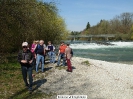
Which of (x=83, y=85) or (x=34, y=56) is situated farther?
(x=34, y=56)

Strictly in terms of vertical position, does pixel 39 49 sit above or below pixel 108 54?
above

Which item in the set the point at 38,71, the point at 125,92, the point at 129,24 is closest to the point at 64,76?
the point at 38,71

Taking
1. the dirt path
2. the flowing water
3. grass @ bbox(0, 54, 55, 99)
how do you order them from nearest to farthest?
grass @ bbox(0, 54, 55, 99), the dirt path, the flowing water

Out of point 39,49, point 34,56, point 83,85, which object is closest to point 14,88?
point 83,85

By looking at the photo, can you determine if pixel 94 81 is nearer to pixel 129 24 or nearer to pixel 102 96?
pixel 102 96

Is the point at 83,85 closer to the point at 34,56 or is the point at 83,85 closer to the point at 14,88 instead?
the point at 14,88

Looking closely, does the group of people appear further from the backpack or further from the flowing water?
the flowing water

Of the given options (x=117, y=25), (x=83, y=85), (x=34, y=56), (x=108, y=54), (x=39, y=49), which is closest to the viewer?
(x=83, y=85)

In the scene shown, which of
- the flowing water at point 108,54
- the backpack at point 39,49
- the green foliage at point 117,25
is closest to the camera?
the backpack at point 39,49

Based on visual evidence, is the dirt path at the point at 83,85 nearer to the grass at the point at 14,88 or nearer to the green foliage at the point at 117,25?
the grass at the point at 14,88

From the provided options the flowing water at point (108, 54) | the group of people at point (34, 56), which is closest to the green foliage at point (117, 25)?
the flowing water at point (108, 54)

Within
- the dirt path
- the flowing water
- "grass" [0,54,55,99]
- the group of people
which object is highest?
the group of people

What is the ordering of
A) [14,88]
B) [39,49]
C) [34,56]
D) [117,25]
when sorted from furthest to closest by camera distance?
1. [117,25]
2. [34,56]
3. [39,49]
4. [14,88]

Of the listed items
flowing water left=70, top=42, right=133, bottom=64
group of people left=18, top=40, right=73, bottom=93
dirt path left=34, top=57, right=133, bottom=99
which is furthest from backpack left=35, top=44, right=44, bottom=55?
flowing water left=70, top=42, right=133, bottom=64
